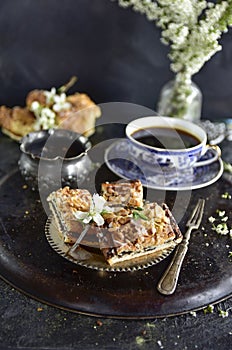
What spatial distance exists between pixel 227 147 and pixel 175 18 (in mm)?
470

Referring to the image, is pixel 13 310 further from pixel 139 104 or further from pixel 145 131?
pixel 139 104

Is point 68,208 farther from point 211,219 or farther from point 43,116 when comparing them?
point 43,116

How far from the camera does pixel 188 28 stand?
1493 millimetres

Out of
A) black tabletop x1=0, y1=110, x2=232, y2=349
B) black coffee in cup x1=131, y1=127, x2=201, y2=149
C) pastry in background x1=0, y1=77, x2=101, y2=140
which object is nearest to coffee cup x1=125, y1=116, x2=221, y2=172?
black coffee in cup x1=131, y1=127, x2=201, y2=149

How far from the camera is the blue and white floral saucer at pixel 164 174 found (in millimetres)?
1468

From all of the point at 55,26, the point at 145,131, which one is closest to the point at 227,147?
the point at 145,131

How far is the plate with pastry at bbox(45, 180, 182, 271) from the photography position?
1.17 meters

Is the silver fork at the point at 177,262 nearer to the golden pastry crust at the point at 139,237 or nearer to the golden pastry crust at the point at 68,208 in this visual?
the golden pastry crust at the point at 139,237

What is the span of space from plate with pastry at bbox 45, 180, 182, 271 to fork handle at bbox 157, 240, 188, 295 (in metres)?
0.02

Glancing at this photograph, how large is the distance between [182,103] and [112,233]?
67 cm

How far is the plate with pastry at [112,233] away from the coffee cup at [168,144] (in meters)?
0.21

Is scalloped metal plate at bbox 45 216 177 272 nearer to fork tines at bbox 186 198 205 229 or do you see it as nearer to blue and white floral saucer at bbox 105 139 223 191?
fork tines at bbox 186 198 205 229

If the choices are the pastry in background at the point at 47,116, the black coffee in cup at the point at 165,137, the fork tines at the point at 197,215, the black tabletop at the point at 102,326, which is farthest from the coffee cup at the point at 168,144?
the black tabletop at the point at 102,326

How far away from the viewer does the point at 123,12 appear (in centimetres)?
180
